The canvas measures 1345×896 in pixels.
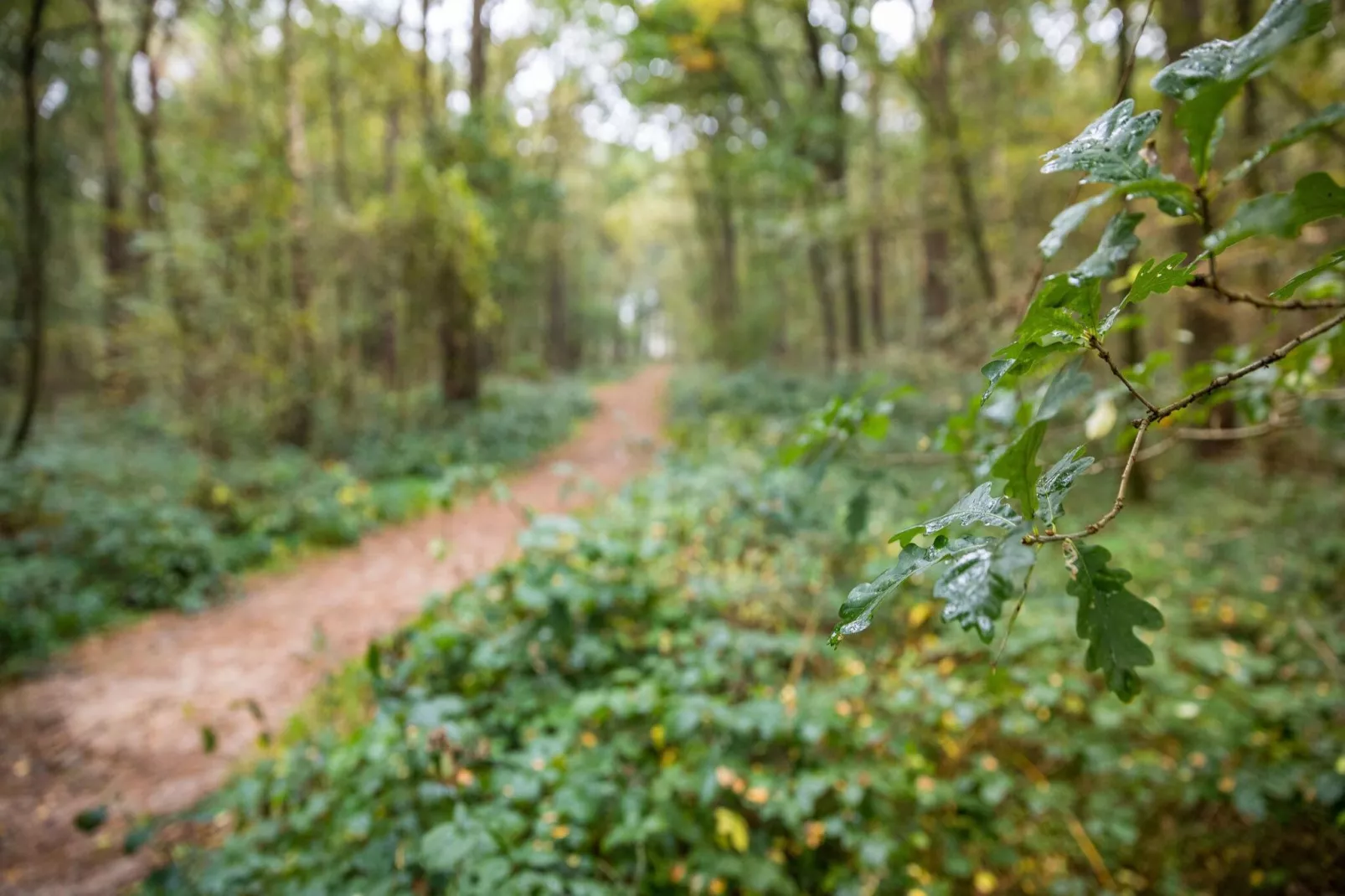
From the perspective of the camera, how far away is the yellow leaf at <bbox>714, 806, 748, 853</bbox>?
2.18 m

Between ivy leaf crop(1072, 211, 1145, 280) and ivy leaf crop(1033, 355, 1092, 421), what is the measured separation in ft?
0.51

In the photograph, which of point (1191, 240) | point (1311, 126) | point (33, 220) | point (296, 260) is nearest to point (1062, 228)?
point (1311, 126)

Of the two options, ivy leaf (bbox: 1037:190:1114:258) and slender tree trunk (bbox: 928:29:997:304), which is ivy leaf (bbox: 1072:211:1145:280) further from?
slender tree trunk (bbox: 928:29:997:304)

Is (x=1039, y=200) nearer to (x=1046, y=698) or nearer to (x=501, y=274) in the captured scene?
(x=1046, y=698)

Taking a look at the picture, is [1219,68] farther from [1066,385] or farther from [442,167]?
[442,167]

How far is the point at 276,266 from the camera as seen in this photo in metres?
8.10

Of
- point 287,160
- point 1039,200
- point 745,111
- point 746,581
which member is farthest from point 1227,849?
point 745,111

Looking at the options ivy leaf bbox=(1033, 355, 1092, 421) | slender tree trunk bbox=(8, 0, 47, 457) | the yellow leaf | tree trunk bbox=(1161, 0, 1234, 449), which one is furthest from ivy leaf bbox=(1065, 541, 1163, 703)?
slender tree trunk bbox=(8, 0, 47, 457)

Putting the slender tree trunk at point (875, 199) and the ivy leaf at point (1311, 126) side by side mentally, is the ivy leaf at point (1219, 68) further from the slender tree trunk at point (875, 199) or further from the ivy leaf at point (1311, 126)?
the slender tree trunk at point (875, 199)

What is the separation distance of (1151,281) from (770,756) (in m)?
2.46

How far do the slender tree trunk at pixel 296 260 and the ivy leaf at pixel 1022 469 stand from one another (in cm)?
918

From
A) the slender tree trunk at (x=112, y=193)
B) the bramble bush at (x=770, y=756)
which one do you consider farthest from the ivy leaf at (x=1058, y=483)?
the slender tree trunk at (x=112, y=193)

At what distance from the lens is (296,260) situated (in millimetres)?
8664

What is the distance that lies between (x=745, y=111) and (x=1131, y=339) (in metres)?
8.39
